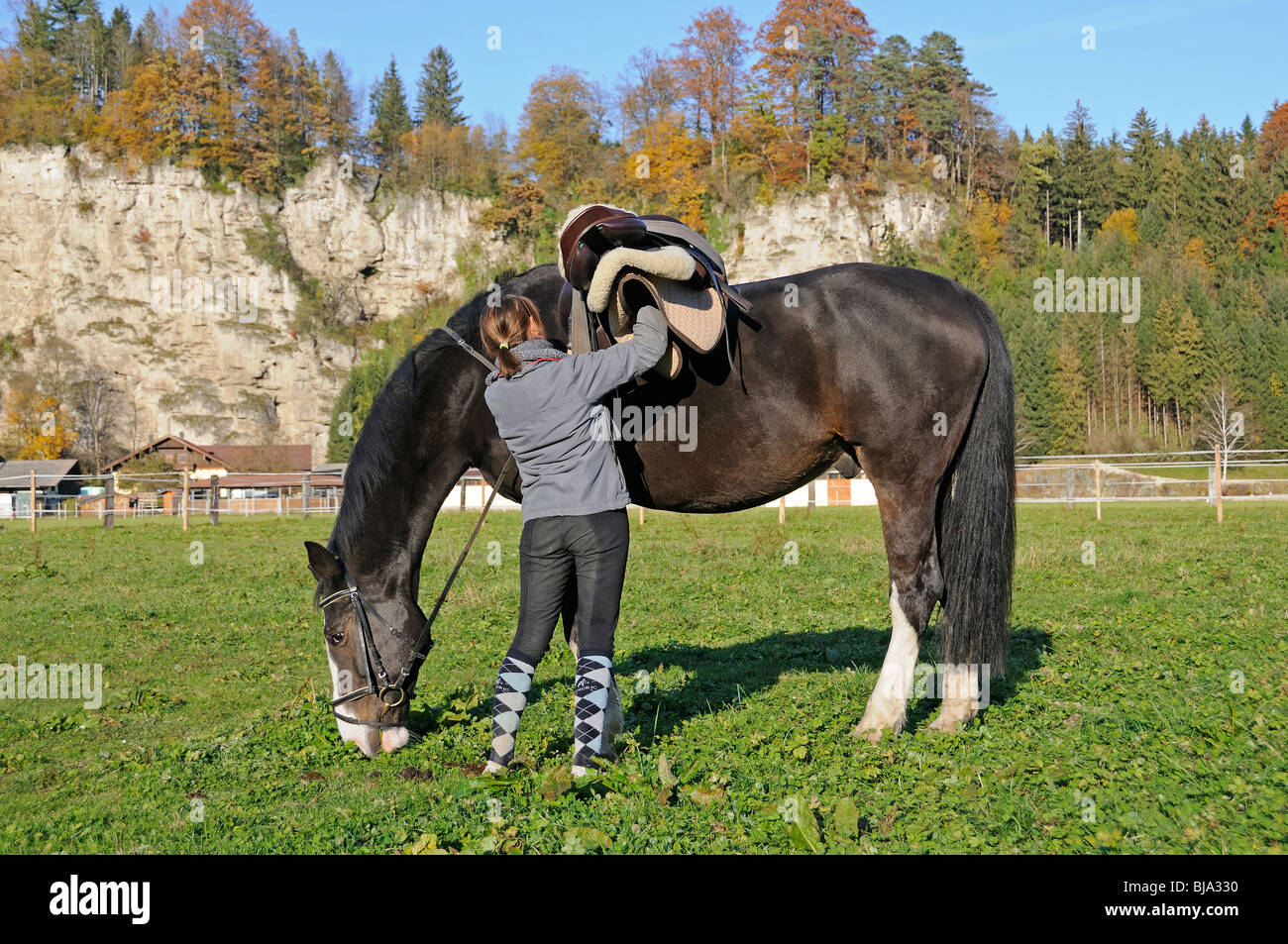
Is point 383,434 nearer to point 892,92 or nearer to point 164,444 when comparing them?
point 164,444

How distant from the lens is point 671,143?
71.8 m

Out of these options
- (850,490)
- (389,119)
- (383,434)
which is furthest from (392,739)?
(389,119)

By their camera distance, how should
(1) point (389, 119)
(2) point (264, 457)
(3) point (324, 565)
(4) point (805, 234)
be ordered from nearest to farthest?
(3) point (324, 565), (2) point (264, 457), (4) point (805, 234), (1) point (389, 119)

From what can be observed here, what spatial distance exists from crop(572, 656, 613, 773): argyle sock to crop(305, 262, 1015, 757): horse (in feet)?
2.30

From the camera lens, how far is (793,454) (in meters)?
4.51

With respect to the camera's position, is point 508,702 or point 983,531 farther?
point 983,531

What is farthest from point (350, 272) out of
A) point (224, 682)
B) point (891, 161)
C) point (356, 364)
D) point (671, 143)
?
point (224, 682)

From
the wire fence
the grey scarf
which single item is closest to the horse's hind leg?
the grey scarf

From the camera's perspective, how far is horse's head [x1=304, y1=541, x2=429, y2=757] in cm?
462

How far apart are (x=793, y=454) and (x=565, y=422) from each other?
1297mm

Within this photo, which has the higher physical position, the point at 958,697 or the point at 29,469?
Answer: the point at 29,469

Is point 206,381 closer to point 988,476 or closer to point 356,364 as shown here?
point 356,364

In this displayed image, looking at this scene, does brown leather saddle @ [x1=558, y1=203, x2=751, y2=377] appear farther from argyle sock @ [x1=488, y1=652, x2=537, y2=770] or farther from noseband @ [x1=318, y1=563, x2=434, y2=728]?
noseband @ [x1=318, y1=563, x2=434, y2=728]
